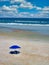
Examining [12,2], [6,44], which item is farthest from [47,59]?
[12,2]

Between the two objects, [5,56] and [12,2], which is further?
[12,2]

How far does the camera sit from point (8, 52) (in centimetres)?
521

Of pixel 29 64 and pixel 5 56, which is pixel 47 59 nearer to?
pixel 29 64

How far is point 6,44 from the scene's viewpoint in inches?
243

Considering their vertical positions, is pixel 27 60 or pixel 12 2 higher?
pixel 12 2

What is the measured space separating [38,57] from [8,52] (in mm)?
856

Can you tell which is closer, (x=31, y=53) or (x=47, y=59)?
(x=47, y=59)

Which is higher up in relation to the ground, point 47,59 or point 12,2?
point 12,2

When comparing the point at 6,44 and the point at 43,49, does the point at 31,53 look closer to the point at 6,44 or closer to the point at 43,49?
the point at 43,49

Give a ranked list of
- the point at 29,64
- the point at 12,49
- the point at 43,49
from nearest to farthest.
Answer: the point at 29,64
the point at 12,49
the point at 43,49

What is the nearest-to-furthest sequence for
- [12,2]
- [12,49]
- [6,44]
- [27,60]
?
[27,60] < [12,49] < [6,44] < [12,2]

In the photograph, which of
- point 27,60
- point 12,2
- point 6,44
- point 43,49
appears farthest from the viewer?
point 12,2

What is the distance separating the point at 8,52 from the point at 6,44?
0.97 meters

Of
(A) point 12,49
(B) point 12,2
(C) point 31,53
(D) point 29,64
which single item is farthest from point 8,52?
(B) point 12,2
